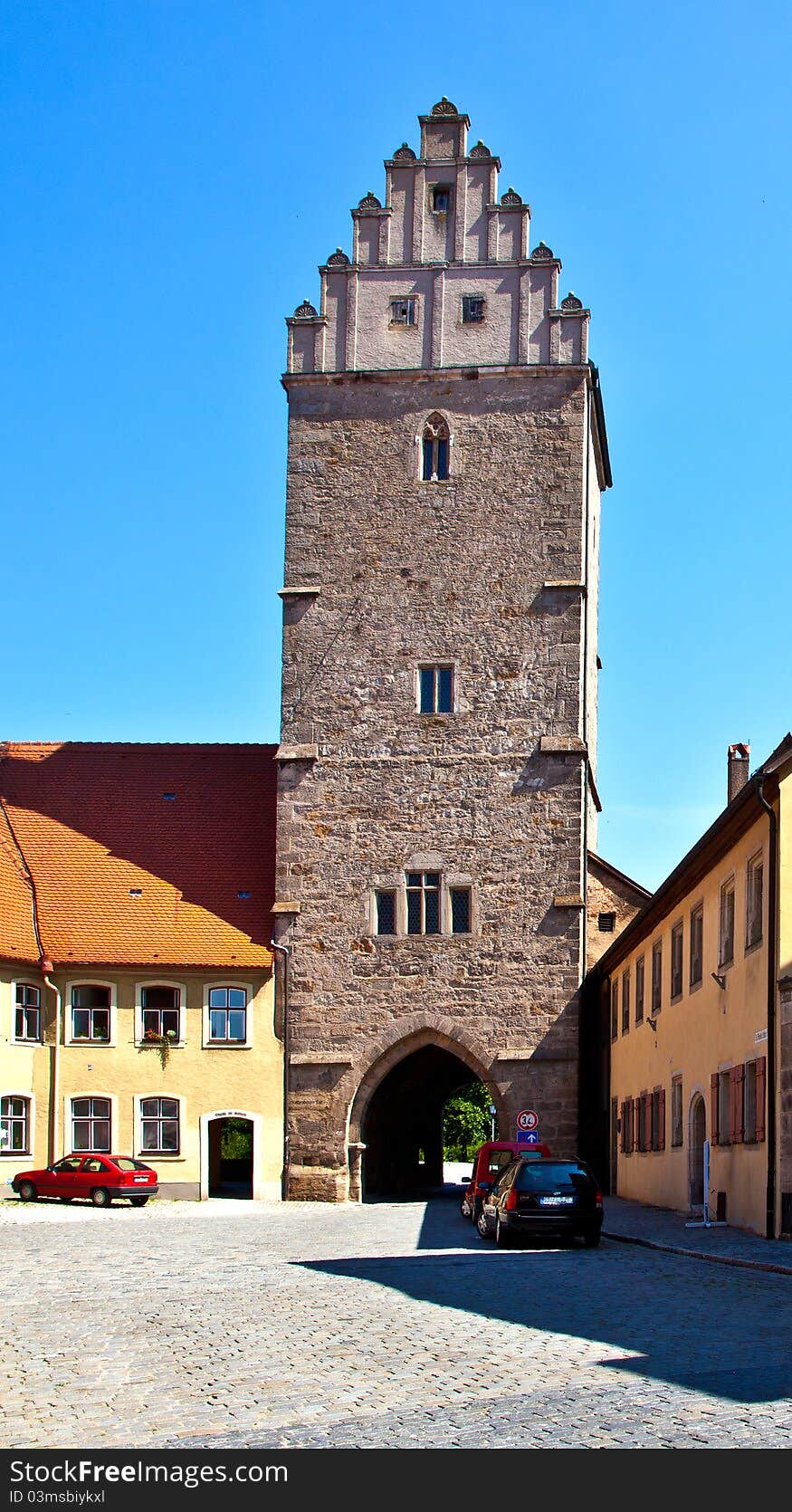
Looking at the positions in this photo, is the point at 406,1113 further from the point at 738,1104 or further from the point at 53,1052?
the point at 738,1104

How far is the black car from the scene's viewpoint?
818 inches

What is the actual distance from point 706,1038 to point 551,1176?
5142mm

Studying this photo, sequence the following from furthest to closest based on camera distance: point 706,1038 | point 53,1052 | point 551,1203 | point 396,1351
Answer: point 53,1052 < point 706,1038 < point 551,1203 < point 396,1351

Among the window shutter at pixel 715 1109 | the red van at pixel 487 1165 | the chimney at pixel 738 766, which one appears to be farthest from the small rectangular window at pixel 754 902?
the chimney at pixel 738 766

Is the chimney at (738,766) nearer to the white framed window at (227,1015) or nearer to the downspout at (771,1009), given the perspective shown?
the white framed window at (227,1015)

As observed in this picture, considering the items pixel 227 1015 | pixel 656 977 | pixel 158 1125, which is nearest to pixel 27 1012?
pixel 158 1125

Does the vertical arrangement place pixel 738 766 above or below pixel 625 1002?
above

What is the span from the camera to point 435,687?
3894cm

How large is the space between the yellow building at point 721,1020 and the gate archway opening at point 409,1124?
681 centimetres

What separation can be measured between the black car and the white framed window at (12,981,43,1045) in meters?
17.2

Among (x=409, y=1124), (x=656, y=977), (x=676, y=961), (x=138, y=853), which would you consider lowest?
(x=409, y=1124)

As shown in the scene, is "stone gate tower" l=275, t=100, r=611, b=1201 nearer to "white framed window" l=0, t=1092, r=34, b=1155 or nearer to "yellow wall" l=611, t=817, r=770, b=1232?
"yellow wall" l=611, t=817, r=770, b=1232

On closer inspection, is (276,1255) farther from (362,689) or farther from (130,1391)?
(362,689)

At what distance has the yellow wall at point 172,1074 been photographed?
121 ft
